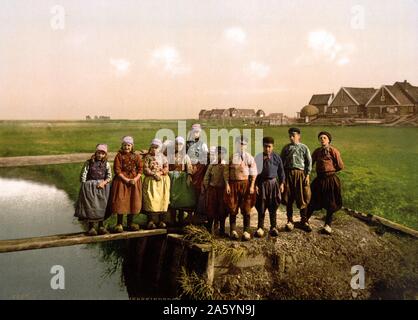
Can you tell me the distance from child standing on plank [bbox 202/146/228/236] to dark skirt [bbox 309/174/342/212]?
6.22 feet

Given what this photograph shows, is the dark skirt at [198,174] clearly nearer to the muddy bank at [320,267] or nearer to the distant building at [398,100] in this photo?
the muddy bank at [320,267]

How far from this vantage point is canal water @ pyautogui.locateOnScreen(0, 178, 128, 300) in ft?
32.7

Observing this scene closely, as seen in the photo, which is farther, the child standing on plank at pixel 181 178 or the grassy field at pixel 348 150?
the grassy field at pixel 348 150

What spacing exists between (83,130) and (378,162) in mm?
13331

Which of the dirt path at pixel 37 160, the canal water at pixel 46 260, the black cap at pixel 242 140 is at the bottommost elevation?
the canal water at pixel 46 260

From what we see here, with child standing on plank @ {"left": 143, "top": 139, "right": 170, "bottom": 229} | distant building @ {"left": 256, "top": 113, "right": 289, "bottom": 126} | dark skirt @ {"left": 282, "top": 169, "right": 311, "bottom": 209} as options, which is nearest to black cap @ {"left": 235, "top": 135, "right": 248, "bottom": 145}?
dark skirt @ {"left": 282, "top": 169, "right": 311, "bottom": 209}

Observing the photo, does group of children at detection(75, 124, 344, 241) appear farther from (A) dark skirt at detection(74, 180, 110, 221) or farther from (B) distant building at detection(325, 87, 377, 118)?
(B) distant building at detection(325, 87, 377, 118)

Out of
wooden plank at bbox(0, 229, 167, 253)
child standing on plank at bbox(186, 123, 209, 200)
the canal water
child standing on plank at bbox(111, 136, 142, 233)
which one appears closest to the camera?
wooden plank at bbox(0, 229, 167, 253)

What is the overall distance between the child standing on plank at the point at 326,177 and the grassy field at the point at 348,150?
158 inches

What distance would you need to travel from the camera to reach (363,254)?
323 inches

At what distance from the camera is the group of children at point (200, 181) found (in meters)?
7.05

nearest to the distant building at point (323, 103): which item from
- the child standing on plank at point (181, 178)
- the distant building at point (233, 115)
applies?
Result: the distant building at point (233, 115)

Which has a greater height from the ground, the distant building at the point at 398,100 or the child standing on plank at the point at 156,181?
the distant building at the point at 398,100
